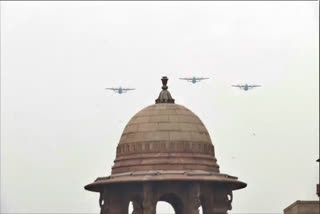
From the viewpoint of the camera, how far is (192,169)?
18712 centimetres

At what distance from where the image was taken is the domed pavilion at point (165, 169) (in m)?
186

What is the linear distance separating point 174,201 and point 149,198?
711cm

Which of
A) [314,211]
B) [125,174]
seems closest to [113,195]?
[125,174]

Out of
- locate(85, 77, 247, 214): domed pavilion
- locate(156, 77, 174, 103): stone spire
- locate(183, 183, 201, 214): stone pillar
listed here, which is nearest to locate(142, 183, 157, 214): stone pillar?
locate(85, 77, 247, 214): domed pavilion

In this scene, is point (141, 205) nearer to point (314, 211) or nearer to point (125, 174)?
point (125, 174)

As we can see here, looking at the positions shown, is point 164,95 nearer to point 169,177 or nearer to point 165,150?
point 165,150

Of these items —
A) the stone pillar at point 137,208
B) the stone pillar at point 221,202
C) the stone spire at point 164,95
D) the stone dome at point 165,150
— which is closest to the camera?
the stone dome at point 165,150

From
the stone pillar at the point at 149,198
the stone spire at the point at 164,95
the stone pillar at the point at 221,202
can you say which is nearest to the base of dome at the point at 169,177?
the stone pillar at the point at 149,198

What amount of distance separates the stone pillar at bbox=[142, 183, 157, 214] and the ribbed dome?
1890 mm

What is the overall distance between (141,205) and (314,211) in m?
14.8

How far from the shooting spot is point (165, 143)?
188 m

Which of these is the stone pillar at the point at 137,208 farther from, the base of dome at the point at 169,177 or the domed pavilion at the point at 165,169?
the base of dome at the point at 169,177

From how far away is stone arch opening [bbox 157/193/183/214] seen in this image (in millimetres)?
188000

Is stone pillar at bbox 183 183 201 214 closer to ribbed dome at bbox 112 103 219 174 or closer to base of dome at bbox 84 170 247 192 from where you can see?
base of dome at bbox 84 170 247 192
